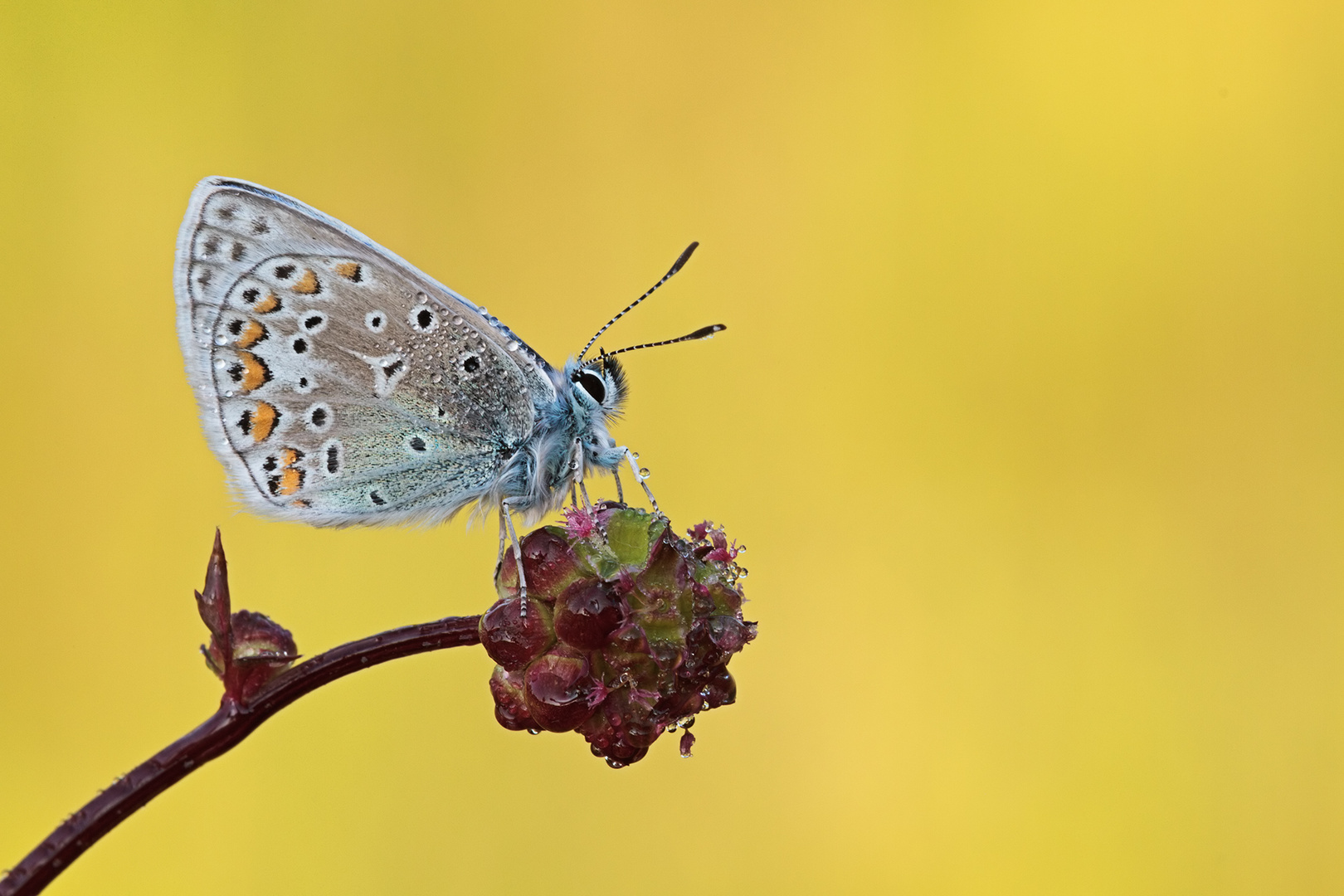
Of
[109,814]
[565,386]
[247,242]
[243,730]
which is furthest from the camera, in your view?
[565,386]

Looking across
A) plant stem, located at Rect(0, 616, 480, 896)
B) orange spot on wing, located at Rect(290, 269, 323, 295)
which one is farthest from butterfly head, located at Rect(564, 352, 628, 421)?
plant stem, located at Rect(0, 616, 480, 896)

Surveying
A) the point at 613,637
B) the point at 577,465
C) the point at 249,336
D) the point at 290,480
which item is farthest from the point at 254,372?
the point at 613,637

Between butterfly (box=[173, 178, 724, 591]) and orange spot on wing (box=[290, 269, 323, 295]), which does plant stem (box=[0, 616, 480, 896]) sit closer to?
butterfly (box=[173, 178, 724, 591])

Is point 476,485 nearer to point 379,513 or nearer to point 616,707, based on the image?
point 379,513

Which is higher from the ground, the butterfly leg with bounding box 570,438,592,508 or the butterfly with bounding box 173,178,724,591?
the butterfly with bounding box 173,178,724,591

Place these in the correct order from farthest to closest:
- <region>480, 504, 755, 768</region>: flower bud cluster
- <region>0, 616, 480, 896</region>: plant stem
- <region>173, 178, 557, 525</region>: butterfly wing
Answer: <region>173, 178, 557, 525</region>: butterfly wing, <region>480, 504, 755, 768</region>: flower bud cluster, <region>0, 616, 480, 896</region>: plant stem

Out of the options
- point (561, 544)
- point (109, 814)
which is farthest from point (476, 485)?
point (109, 814)

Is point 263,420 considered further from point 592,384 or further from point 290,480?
point 592,384
